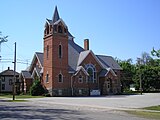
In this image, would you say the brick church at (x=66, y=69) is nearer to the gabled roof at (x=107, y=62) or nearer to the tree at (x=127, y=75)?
the gabled roof at (x=107, y=62)

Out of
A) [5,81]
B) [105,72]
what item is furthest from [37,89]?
[5,81]

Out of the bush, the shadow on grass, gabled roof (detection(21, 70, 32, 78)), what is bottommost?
the shadow on grass

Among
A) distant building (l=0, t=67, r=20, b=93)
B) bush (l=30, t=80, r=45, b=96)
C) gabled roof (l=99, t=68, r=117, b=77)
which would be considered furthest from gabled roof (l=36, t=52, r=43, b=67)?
distant building (l=0, t=67, r=20, b=93)

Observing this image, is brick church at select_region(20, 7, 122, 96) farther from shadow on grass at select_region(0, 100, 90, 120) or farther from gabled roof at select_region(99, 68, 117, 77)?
shadow on grass at select_region(0, 100, 90, 120)

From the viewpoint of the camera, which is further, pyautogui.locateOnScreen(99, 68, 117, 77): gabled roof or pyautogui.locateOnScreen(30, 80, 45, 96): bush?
pyautogui.locateOnScreen(99, 68, 117, 77): gabled roof

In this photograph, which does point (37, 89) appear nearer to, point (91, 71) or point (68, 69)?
point (68, 69)

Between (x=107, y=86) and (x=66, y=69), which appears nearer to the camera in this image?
(x=66, y=69)

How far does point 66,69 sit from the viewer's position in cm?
5906

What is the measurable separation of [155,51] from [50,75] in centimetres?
3382

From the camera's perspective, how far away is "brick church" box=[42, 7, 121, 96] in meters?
57.7

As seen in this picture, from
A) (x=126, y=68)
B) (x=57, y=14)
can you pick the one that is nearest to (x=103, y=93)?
(x=57, y=14)

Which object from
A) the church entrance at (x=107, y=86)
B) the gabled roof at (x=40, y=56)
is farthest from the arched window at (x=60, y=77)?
the church entrance at (x=107, y=86)

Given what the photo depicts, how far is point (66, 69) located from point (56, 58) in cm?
314

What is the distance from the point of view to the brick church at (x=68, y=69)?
189ft
